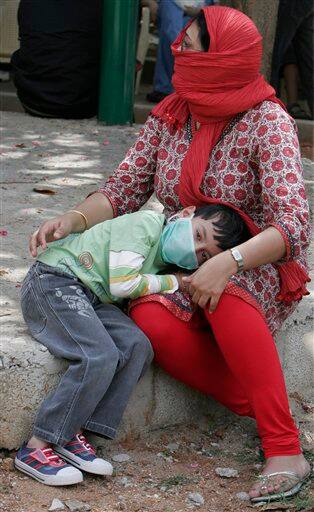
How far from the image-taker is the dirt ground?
3.13m

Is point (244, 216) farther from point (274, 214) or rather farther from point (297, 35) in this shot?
point (297, 35)

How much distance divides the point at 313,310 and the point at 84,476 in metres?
1.22

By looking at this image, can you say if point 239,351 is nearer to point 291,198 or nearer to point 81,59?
point 291,198

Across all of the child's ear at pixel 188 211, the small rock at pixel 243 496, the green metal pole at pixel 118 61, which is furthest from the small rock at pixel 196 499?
the green metal pole at pixel 118 61

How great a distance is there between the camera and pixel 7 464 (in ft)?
10.7

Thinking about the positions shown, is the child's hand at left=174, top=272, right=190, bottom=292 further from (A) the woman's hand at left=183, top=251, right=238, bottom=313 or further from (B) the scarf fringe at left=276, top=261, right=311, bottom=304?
(B) the scarf fringe at left=276, top=261, right=311, bottom=304

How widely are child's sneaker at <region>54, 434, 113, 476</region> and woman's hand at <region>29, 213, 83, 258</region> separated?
637mm

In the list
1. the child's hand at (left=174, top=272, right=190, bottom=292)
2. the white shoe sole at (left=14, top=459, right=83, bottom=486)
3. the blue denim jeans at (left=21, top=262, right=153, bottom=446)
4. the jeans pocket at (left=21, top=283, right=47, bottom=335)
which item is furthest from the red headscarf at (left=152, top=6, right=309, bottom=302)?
the white shoe sole at (left=14, top=459, right=83, bottom=486)

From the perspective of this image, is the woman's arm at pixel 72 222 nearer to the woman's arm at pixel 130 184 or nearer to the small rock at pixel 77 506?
the woman's arm at pixel 130 184

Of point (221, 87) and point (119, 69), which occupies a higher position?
point (221, 87)

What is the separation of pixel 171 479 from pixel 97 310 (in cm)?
60

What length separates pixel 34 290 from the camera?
11.0 ft

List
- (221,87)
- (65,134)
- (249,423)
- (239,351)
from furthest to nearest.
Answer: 1. (65,134)
2. (249,423)
3. (221,87)
4. (239,351)

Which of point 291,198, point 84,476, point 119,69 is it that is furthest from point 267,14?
point 84,476
